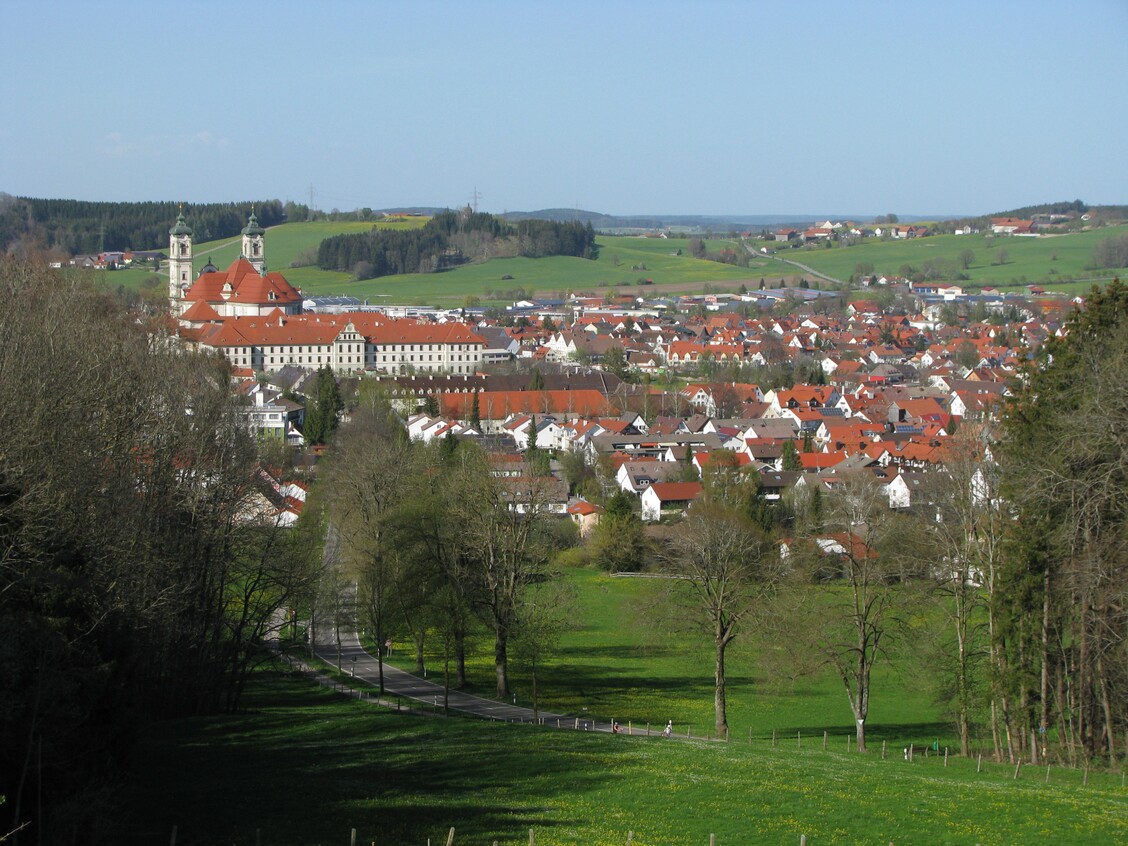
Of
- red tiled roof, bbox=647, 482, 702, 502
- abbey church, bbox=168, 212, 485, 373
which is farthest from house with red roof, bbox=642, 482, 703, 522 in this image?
abbey church, bbox=168, 212, 485, 373

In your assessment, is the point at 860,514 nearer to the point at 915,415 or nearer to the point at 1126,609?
the point at 1126,609

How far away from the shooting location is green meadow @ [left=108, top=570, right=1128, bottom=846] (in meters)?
14.2

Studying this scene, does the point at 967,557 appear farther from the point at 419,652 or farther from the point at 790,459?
the point at 790,459

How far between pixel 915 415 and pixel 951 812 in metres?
67.0

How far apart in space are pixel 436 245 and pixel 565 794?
17456 centimetres

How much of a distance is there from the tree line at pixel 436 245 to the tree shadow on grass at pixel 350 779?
15962 cm

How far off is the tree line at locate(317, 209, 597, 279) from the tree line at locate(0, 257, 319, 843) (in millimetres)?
148950

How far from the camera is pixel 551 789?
1612cm

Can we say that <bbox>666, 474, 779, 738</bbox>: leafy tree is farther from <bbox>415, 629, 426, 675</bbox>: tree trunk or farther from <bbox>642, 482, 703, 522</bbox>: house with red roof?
<bbox>642, 482, 703, 522</bbox>: house with red roof

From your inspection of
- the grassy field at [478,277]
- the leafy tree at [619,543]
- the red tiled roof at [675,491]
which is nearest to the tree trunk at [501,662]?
the leafy tree at [619,543]

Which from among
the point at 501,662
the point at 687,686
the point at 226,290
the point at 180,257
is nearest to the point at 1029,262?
the point at 226,290

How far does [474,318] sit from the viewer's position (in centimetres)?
13425

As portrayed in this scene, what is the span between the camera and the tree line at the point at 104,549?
524 inches

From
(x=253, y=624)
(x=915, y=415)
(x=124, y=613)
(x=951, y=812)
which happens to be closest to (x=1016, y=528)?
(x=951, y=812)
